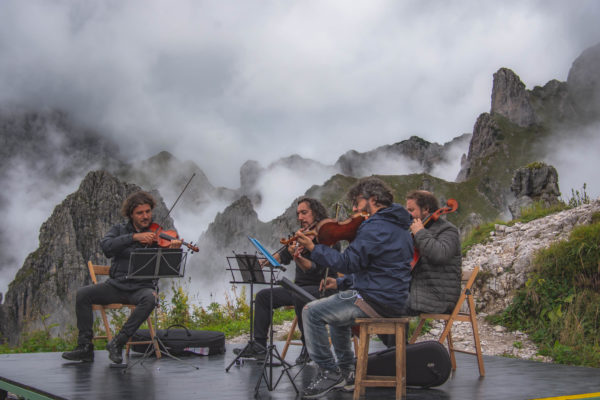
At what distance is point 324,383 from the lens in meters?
3.72

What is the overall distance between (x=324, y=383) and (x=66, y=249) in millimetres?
92324

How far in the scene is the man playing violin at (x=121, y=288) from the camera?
557 cm

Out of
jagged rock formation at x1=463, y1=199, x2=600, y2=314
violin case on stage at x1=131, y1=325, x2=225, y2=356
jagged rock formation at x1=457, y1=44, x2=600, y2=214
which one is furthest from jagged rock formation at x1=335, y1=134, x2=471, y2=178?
violin case on stage at x1=131, y1=325, x2=225, y2=356

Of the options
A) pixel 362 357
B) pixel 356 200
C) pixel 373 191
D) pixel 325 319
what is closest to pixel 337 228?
pixel 356 200

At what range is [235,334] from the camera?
10047mm

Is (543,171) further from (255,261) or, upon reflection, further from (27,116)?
(27,116)

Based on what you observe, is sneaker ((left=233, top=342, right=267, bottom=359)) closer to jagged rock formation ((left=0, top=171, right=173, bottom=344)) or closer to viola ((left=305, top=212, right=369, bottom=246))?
viola ((left=305, top=212, right=369, bottom=246))

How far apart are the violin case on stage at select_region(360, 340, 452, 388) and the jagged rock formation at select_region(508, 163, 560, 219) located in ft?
49.6

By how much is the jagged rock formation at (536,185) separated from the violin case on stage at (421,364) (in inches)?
595

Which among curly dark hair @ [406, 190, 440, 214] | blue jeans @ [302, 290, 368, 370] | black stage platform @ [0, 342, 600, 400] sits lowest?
black stage platform @ [0, 342, 600, 400]

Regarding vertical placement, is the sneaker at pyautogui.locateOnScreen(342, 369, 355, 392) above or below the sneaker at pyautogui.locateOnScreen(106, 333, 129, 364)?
below

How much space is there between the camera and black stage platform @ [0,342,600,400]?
12.4 feet

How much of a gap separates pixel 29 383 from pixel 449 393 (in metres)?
3.26

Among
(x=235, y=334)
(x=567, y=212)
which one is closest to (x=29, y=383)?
(x=235, y=334)
